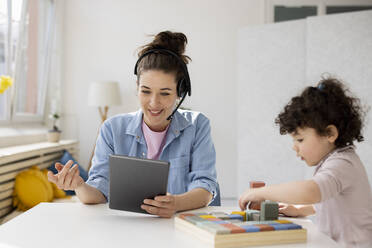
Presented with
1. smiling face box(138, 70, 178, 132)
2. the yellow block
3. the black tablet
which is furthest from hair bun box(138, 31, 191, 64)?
the yellow block

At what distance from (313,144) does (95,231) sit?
2.56 ft

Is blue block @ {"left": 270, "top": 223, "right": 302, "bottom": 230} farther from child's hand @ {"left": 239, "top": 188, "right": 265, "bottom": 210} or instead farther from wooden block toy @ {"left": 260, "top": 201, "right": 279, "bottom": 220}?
child's hand @ {"left": 239, "top": 188, "right": 265, "bottom": 210}

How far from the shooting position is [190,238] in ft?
3.59

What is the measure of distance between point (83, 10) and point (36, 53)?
1.03 m

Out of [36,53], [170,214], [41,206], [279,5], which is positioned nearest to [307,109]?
[170,214]

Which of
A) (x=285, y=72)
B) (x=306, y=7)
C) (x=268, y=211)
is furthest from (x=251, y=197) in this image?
(x=306, y=7)

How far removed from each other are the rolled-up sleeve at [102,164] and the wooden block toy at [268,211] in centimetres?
69

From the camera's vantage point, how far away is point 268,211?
1184mm

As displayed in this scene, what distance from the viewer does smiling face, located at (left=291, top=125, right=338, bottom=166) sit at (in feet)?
4.74

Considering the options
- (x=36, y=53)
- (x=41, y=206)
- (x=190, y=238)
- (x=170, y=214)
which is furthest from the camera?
(x=36, y=53)

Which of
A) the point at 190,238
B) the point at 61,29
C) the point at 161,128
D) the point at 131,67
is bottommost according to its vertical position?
the point at 190,238

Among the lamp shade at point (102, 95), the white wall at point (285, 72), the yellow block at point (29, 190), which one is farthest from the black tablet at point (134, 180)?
the lamp shade at point (102, 95)

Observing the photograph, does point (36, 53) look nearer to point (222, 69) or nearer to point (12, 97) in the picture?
point (12, 97)

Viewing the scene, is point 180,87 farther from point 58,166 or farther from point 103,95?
point 103,95
